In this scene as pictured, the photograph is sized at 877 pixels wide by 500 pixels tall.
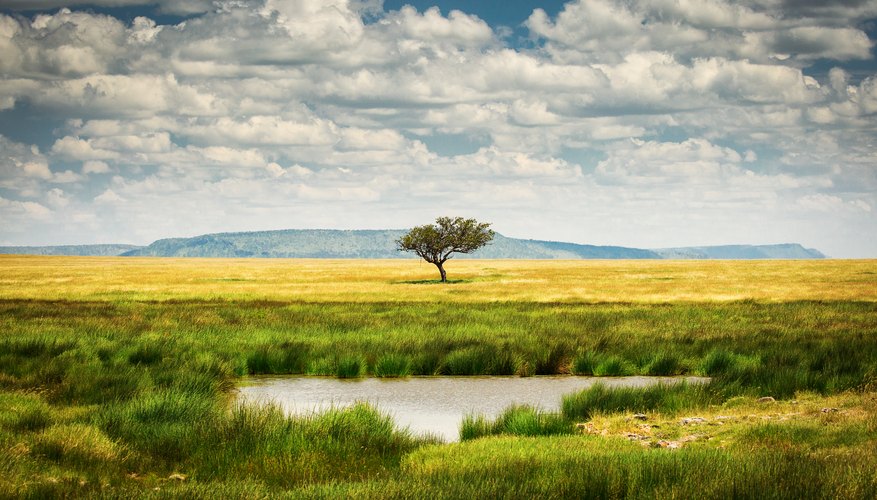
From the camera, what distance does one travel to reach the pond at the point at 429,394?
16922mm

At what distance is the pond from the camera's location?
16.9 m

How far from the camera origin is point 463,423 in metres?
14.2

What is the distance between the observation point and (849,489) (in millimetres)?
8273

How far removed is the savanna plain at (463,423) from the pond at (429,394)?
0.94 metres

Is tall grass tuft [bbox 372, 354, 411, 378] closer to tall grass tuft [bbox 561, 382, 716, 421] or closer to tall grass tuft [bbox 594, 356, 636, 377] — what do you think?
tall grass tuft [bbox 594, 356, 636, 377]

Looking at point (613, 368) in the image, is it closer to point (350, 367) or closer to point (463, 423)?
point (350, 367)

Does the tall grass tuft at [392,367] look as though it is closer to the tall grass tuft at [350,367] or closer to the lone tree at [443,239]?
the tall grass tuft at [350,367]

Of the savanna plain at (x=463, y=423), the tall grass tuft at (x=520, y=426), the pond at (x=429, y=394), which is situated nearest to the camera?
the savanna plain at (x=463, y=423)

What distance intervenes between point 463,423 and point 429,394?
5911mm

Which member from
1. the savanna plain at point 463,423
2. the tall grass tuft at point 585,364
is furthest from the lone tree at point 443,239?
the tall grass tuft at point 585,364

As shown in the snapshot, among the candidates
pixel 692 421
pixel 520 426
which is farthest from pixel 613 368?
pixel 520 426

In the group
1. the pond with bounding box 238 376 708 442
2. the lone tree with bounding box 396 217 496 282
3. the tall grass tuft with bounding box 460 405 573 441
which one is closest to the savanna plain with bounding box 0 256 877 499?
the tall grass tuft with bounding box 460 405 573 441

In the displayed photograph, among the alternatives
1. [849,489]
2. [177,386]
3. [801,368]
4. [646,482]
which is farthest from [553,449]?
[801,368]

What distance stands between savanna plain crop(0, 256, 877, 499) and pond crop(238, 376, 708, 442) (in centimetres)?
94
